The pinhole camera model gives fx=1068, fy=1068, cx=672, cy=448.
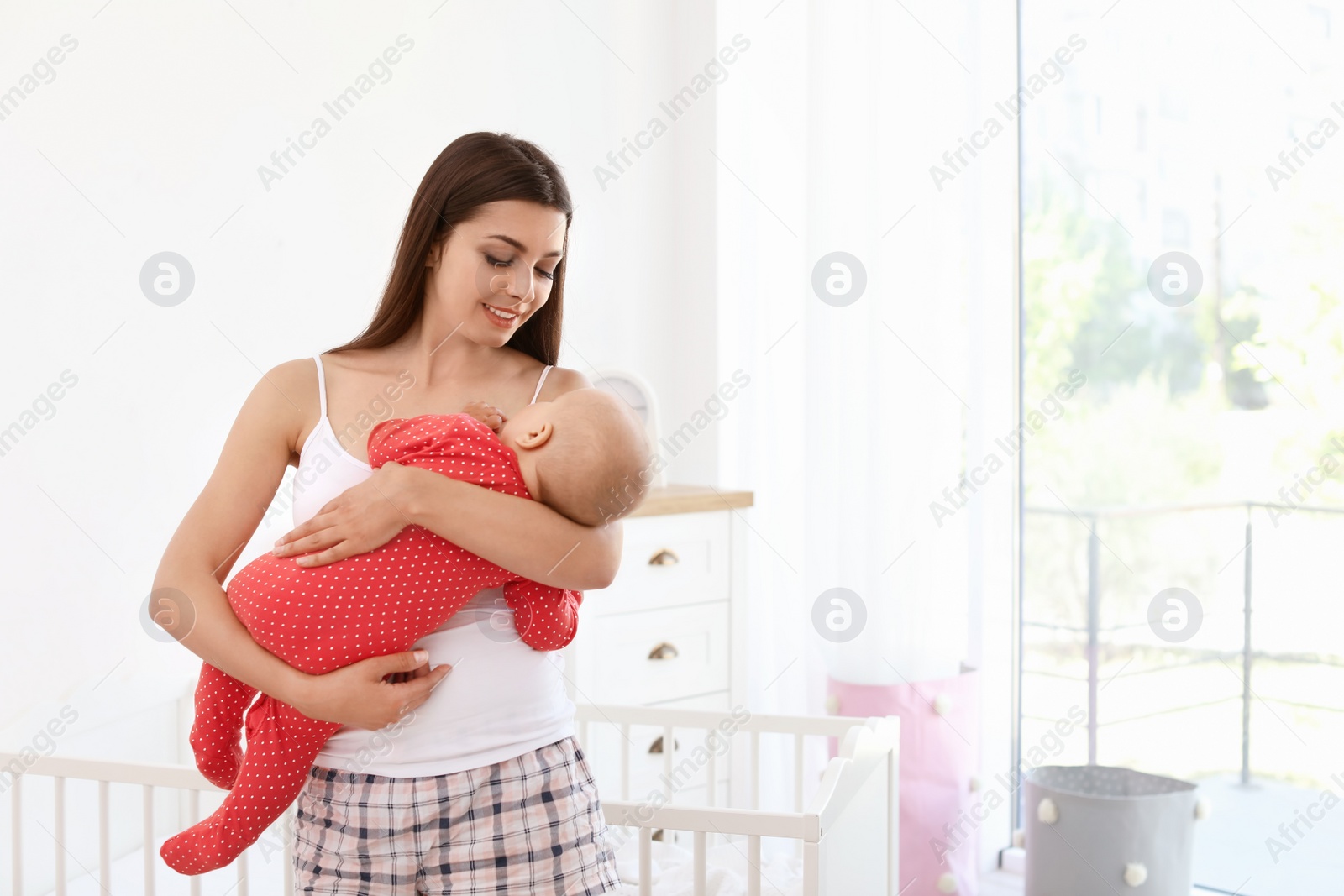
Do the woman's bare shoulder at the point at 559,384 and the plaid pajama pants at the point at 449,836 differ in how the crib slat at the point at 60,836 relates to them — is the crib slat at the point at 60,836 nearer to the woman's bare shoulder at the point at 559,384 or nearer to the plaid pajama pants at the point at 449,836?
the plaid pajama pants at the point at 449,836

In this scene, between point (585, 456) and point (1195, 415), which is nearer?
point (585, 456)

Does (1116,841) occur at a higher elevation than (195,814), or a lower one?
lower

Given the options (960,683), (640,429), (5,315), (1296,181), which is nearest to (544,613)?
(640,429)

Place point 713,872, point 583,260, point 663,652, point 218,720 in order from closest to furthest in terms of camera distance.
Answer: point 218,720 → point 713,872 → point 663,652 → point 583,260

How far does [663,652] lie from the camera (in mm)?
2174

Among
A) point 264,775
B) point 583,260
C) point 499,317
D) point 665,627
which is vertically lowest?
point 665,627

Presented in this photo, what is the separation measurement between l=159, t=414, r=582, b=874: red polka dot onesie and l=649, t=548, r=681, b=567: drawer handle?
1106mm

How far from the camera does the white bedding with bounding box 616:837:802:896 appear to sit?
146 centimetres

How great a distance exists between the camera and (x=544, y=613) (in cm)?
102

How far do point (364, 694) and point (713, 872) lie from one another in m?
0.77

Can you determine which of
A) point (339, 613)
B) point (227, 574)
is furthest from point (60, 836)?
point (339, 613)

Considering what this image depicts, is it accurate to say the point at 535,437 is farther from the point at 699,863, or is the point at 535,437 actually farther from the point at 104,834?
the point at 104,834

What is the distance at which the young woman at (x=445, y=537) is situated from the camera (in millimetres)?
956

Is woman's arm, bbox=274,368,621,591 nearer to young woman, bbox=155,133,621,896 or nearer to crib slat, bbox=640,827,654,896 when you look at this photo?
young woman, bbox=155,133,621,896
